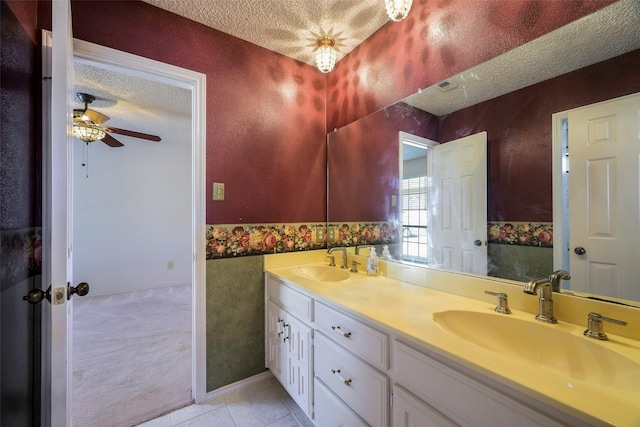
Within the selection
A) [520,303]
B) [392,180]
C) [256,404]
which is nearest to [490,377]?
[520,303]

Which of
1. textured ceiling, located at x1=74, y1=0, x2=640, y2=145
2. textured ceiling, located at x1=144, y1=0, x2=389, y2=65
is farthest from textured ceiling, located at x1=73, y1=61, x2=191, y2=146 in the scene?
textured ceiling, located at x1=144, y1=0, x2=389, y2=65

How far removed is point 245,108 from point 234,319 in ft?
4.86

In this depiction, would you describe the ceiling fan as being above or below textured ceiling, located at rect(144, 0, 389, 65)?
below

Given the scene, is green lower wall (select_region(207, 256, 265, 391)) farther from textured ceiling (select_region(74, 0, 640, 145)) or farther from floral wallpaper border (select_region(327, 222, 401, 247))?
textured ceiling (select_region(74, 0, 640, 145))

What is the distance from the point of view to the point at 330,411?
1198mm

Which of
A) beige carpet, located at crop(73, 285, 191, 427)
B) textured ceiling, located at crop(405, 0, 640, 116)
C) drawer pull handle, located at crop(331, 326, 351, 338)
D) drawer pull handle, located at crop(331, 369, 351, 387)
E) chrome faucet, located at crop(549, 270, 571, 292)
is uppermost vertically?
textured ceiling, located at crop(405, 0, 640, 116)

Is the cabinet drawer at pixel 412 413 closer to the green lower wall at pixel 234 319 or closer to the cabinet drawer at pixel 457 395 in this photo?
the cabinet drawer at pixel 457 395

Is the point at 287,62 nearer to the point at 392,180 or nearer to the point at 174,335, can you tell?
the point at 392,180

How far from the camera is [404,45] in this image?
5.11ft

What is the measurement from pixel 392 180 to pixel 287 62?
1.24 metres

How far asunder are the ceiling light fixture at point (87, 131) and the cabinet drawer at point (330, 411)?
10.3 feet

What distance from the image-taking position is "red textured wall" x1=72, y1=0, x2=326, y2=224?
148cm

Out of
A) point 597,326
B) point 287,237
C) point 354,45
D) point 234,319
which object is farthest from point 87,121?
point 597,326

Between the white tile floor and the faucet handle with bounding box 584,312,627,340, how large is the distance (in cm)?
141
